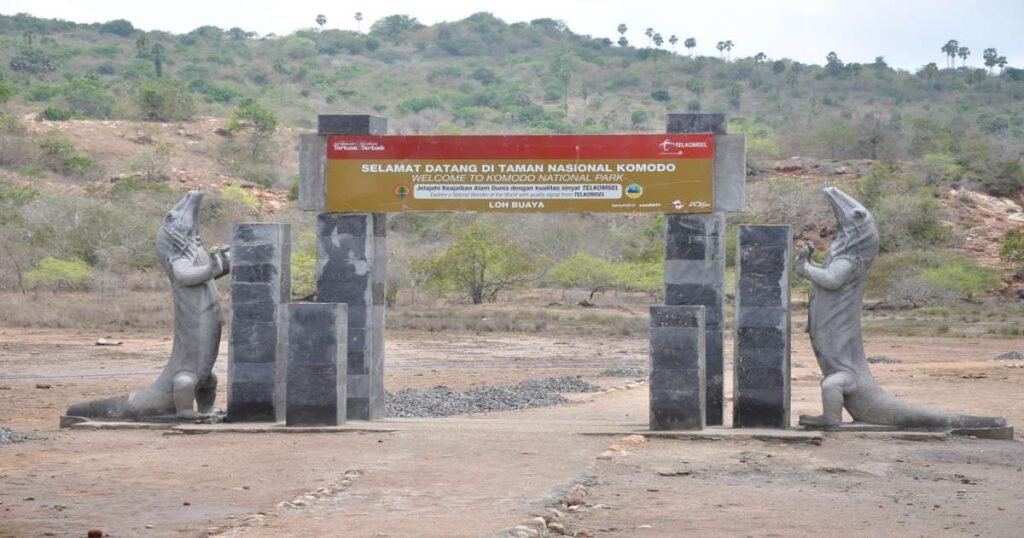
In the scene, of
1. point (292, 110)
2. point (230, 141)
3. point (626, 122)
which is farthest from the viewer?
point (626, 122)

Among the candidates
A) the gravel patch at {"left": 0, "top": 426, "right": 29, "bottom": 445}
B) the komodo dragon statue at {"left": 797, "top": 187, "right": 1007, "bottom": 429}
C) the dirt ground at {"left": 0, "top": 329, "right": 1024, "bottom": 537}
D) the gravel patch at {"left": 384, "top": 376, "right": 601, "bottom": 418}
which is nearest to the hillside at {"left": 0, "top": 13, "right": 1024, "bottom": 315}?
the gravel patch at {"left": 384, "top": 376, "right": 601, "bottom": 418}

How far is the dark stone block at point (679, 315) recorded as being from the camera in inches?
612

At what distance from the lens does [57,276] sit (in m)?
39.4

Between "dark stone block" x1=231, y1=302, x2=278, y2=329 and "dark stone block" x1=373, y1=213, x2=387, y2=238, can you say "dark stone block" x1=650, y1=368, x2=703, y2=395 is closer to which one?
"dark stone block" x1=373, y1=213, x2=387, y2=238

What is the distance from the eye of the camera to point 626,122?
3295 inches

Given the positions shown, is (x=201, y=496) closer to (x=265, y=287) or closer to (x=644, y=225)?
(x=265, y=287)

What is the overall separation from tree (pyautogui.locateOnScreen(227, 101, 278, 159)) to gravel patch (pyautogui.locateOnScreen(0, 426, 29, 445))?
4745 centimetres

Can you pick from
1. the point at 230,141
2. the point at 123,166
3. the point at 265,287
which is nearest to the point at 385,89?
the point at 230,141

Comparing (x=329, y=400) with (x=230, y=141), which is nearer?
(x=329, y=400)

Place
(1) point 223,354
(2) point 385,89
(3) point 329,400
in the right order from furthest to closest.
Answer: (2) point 385,89 → (1) point 223,354 → (3) point 329,400

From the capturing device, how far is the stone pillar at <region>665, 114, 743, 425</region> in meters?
16.3

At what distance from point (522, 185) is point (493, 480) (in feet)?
15.6

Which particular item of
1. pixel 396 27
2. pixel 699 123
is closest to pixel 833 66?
pixel 396 27

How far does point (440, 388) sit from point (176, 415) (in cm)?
588
